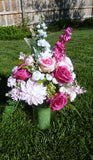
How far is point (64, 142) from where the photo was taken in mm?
1537

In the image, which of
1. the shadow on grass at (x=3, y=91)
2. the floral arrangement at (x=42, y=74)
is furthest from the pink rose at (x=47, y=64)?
the shadow on grass at (x=3, y=91)

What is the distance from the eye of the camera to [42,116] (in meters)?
1.58

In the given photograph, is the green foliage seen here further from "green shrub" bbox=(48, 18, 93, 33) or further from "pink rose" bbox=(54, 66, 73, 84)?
"green shrub" bbox=(48, 18, 93, 33)

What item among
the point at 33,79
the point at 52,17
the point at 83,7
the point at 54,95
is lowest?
the point at 54,95

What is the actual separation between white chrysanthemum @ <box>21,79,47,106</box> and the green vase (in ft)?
0.92

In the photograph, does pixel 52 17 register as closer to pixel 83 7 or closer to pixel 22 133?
pixel 83 7

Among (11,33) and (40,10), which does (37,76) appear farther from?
(40,10)

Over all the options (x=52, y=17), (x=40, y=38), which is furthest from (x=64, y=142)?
(x=52, y=17)

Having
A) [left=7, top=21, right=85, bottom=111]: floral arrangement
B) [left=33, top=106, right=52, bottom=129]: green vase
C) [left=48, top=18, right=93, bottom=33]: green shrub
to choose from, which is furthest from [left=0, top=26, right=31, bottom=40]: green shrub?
[left=7, top=21, right=85, bottom=111]: floral arrangement

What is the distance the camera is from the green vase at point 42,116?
5.08 ft

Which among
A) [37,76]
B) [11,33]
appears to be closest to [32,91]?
[37,76]

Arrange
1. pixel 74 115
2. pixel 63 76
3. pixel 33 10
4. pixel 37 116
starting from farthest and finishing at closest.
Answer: pixel 33 10 < pixel 74 115 < pixel 37 116 < pixel 63 76

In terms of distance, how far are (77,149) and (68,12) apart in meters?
9.72

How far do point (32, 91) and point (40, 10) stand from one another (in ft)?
26.9
